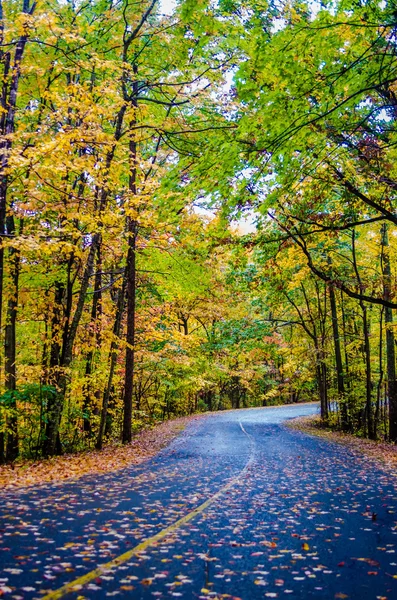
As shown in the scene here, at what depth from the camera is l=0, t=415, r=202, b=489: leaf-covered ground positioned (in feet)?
31.3

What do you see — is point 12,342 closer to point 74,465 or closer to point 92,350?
point 92,350

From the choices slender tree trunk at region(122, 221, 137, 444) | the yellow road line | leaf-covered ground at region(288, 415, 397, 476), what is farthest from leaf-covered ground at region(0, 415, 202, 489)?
leaf-covered ground at region(288, 415, 397, 476)

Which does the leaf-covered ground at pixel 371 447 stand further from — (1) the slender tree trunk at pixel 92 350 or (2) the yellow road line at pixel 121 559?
(1) the slender tree trunk at pixel 92 350

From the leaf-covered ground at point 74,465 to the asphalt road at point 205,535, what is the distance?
73cm

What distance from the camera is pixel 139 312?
21.7m

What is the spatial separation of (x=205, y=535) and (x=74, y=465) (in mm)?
6624

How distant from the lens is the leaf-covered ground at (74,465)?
955cm

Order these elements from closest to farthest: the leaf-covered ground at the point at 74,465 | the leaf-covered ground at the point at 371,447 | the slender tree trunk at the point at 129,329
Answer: the leaf-covered ground at the point at 74,465
the leaf-covered ground at the point at 371,447
the slender tree trunk at the point at 129,329

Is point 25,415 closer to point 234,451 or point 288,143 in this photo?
point 234,451

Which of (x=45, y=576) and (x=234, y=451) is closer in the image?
(x=45, y=576)

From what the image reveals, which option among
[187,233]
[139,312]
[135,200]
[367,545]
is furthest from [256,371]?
[367,545]

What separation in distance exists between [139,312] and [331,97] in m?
15.6

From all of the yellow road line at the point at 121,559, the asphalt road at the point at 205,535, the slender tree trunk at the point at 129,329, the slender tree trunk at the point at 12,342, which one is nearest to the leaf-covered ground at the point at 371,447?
the asphalt road at the point at 205,535

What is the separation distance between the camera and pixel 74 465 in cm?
1142
